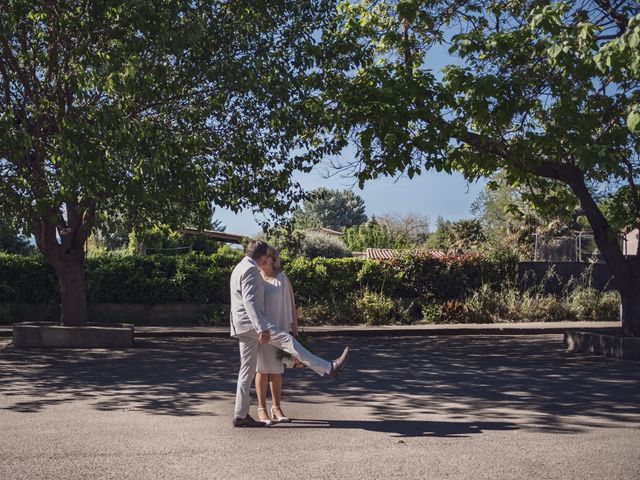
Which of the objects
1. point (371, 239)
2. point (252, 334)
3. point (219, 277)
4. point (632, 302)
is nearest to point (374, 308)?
point (219, 277)

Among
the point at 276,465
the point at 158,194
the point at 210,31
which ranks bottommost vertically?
the point at 276,465

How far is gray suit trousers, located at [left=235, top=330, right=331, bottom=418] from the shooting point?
7438 mm

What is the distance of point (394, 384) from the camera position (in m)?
10.4

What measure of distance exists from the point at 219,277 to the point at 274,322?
13118 mm

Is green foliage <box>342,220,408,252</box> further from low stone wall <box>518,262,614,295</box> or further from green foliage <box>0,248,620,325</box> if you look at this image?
green foliage <box>0,248,620,325</box>

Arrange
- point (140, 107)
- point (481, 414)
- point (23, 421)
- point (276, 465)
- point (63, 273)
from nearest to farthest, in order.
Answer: point (276, 465) < point (23, 421) < point (481, 414) < point (140, 107) < point (63, 273)

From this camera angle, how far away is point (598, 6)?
14.3 meters

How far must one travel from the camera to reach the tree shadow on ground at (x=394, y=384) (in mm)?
8047

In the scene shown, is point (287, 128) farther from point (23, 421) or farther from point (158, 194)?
point (23, 421)

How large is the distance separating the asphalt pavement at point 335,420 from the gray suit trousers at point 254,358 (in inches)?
11.3

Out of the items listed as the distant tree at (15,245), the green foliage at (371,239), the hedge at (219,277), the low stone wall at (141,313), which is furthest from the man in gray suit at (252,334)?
the green foliage at (371,239)

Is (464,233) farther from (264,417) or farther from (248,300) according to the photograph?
(248,300)

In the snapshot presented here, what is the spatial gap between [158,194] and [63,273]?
3.72 meters

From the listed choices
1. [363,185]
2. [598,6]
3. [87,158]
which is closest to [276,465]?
[87,158]
